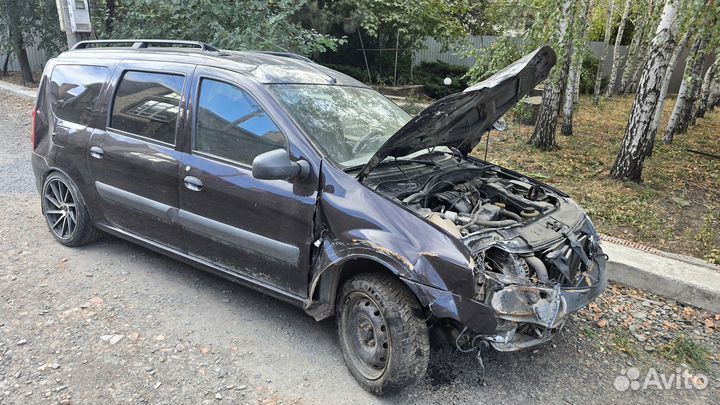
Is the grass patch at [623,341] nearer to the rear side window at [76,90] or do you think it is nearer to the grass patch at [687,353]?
the grass patch at [687,353]

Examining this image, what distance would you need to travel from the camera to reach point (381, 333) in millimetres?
2859

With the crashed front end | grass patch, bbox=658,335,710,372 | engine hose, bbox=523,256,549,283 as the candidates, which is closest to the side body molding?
the crashed front end

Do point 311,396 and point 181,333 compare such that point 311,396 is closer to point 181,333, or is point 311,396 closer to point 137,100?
point 181,333

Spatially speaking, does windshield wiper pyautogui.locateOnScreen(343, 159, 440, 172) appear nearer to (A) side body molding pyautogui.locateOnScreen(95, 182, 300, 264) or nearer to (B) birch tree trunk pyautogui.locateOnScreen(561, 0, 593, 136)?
(A) side body molding pyautogui.locateOnScreen(95, 182, 300, 264)

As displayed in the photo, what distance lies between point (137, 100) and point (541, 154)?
276 inches

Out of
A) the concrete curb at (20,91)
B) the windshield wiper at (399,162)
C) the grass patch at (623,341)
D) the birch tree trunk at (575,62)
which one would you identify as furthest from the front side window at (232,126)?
the concrete curb at (20,91)

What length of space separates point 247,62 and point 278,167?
1.23 m

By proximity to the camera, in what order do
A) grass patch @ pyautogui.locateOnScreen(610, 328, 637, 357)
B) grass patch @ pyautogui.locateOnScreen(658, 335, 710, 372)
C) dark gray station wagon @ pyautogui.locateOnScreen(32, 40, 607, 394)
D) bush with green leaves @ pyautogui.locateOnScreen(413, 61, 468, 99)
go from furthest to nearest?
bush with green leaves @ pyautogui.locateOnScreen(413, 61, 468, 99) → grass patch @ pyautogui.locateOnScreen(610, 328, 637, 357) → grass patch @ pyautogui.locateOnScreen(658, 335, 710, 372) → dark gray station wagon @ pyautogui.locateOnScreen(32, 40, 607, 394)

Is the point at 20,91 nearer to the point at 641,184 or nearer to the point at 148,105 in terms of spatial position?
the point at 148,105

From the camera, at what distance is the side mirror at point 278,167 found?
2848 millimetres

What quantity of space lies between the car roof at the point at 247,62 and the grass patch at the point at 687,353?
10.2 ft

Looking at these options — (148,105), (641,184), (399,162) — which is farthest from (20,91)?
(641,184)

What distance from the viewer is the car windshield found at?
3238mm

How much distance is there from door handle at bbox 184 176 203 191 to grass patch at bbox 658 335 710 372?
3502 mm
